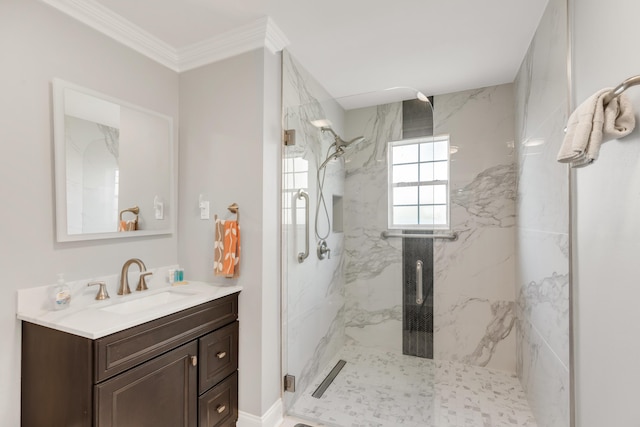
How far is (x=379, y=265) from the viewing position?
2.09 m

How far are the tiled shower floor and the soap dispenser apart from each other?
1501mm

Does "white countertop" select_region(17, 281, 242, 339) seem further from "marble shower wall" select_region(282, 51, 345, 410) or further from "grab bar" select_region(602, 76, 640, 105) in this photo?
"grab bar" select_region(602, 76, 640, 105)

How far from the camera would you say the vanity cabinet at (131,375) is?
1.22 m

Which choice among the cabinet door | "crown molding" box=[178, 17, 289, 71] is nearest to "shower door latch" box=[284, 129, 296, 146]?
"crown molding" box=[178, 17, 289, 71]

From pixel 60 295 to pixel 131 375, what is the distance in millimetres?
552

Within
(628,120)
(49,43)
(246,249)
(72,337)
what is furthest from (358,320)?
(49,43)

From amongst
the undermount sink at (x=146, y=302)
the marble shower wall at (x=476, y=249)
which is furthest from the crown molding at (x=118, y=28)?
the marble shower wall at (x=476, y=249)

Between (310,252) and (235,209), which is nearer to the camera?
(235,209)

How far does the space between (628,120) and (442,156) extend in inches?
Answer: 45.7

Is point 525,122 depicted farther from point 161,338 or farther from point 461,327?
point 161,338

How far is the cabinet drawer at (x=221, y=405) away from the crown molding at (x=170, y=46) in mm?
2050

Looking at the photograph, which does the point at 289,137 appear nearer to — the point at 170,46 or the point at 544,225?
the point at 170,46

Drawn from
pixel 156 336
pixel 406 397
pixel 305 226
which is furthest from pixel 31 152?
pixel 406 397

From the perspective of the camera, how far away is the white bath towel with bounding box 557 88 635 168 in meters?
0.88
